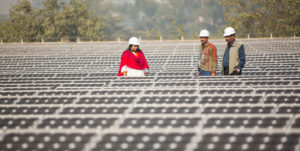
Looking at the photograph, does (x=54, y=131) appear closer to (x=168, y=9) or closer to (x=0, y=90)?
(x=0, y=90)

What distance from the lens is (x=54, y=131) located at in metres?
Answer: 4.18

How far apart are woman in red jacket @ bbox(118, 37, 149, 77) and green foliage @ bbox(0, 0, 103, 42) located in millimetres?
46414

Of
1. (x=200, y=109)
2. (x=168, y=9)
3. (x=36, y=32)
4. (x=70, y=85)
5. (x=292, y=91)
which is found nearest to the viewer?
(x=200, y=109)

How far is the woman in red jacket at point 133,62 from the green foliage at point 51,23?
1827 inches

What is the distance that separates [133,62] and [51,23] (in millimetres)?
51647

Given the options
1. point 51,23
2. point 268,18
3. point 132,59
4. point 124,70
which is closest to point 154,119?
point 132,59

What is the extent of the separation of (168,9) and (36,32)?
167 ft

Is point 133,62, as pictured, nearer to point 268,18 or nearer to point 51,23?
point 51,23

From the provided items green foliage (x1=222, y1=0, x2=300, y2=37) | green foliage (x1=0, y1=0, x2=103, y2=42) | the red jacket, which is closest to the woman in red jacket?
the red jacket

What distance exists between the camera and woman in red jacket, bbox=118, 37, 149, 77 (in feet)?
25.2

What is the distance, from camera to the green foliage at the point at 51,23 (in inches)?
2151

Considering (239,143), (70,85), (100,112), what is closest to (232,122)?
(239,143)

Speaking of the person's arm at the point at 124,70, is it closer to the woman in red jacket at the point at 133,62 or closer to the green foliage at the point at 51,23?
the woman in red jacket at the point at 133,62

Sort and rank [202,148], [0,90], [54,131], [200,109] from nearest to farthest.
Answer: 1. [202,148]
2. [54,131]
3. [200,109]
4. [0,90]
